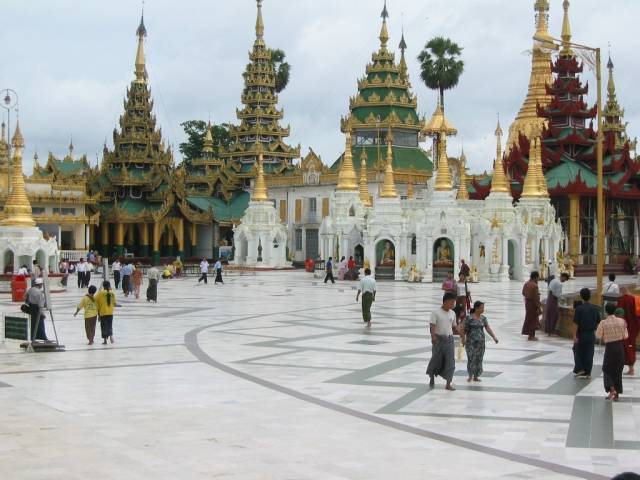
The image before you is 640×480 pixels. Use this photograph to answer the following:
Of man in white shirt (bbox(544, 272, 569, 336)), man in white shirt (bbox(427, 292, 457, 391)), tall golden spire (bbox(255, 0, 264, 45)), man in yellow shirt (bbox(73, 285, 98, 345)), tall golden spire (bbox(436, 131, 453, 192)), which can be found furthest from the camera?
tall golden spire (bbox(255, 0, 264, 45))

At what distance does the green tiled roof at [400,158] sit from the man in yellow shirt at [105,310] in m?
47.0

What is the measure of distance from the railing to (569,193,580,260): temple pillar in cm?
2844

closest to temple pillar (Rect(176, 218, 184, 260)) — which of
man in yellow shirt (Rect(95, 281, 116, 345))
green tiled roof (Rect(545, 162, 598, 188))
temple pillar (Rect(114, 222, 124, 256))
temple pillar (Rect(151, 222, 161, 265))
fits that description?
temple pillar (Rect(151, 222, 161, 265))

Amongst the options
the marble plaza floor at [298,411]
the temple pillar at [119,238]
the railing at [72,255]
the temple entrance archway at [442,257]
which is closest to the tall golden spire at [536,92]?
the temple entrance archway at [442,257]

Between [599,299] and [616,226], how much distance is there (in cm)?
4242

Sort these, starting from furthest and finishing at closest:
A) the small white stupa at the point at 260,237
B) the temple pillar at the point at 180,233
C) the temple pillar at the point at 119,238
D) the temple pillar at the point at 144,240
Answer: the temple pillar at the point at 180,233 → the temple pillar at the point at 144,240 → the temple pillar at the point at 119,238 → the small white stupa at the point at 260,237

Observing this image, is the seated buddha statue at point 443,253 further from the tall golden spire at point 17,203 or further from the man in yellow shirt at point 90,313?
the man in yellow shirt at point 90,313

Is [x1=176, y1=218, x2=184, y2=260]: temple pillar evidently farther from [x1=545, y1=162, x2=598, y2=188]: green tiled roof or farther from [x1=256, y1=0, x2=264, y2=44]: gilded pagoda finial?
[x1=545, y1=162, x2=598, y2=188]: green tiled roof

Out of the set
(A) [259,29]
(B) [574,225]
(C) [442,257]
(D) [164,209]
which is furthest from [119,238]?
(B) [574,225]

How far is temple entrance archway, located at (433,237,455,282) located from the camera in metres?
44.6

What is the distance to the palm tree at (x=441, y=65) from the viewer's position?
7069 cm

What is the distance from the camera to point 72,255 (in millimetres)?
60625

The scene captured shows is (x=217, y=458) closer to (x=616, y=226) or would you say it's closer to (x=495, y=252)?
(x=495, y=252)

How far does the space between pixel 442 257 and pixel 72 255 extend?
2554cm
